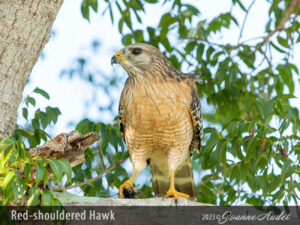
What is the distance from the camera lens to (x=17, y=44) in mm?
3711

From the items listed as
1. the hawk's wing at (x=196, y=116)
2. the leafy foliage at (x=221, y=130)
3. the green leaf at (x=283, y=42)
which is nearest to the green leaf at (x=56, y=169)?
the leafy foliage at (x=221, y=130)

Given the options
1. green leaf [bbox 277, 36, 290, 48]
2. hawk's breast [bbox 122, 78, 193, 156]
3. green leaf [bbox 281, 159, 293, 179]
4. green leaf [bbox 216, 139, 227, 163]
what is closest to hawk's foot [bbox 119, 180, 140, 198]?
hawk's breast [bbox 122, 78, 193, 156]

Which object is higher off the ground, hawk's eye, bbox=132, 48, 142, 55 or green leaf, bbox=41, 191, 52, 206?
hawk's eye, bbox=132, 48, 142, 55

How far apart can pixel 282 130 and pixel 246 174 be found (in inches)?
24.2

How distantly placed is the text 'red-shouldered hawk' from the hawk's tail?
0.33m

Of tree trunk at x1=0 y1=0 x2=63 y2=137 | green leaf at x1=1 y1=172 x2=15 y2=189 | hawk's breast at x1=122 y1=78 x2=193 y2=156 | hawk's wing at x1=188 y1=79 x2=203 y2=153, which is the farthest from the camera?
hawk's wing at x1=188 y1=79 x2=203 y2=153

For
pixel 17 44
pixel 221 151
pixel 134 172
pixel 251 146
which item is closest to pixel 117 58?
pixel 17 44

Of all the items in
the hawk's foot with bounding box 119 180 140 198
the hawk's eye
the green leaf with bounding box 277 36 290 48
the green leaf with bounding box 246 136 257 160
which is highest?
the green leaf with bounding box 277 36 290 48

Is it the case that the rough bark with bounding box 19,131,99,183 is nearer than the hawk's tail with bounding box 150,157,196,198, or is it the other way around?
the rough bark with bounding box 19,131,99,183

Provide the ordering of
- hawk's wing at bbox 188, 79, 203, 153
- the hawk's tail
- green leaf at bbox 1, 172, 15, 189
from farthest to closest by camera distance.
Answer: the hawk's tail, hawk's wing at bbox 188, 79, 203, 153, green leaf at bbox 1, 172, 15, 189

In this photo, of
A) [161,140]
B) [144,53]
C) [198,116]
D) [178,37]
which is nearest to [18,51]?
[144,53]

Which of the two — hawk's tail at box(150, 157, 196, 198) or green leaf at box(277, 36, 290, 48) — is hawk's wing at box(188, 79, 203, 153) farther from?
green leaf at box(277, 36, 290, 48)

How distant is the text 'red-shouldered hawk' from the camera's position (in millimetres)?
4352

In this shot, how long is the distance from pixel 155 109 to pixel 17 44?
1414 millimetres
